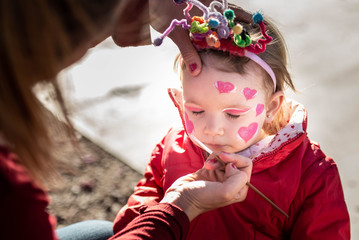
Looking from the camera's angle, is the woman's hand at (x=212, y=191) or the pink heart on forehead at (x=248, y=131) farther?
the pink heart on forehead at (x=248, y=131)

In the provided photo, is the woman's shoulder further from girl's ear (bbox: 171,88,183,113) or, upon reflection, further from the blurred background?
the blurred background

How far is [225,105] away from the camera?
1685 mm

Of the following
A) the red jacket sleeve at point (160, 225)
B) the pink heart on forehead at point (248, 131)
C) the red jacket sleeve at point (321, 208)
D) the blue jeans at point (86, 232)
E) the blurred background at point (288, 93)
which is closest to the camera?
the red jacket sleeve at point (160, 225)

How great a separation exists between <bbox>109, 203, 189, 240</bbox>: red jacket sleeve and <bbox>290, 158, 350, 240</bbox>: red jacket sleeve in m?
0.46

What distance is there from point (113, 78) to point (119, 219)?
6.68 ft

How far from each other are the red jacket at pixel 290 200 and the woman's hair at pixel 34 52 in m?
0.87

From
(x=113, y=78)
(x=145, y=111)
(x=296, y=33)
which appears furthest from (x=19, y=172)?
(x=296, y=33)

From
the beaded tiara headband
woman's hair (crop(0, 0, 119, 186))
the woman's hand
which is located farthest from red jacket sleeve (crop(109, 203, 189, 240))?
the beaded tiara headband

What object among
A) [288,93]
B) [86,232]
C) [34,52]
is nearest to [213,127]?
[86,232]

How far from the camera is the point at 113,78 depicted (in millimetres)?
3809

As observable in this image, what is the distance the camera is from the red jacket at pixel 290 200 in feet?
5.32

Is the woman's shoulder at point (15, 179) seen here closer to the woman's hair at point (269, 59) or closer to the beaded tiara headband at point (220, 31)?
the beaded tiara headband at point (220, 31)

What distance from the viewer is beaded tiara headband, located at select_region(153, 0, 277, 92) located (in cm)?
157

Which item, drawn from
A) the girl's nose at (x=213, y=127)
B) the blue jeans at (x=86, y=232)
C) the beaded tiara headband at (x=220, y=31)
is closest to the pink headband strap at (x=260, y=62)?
the beaded tiara headband at (x=220, y=31)
